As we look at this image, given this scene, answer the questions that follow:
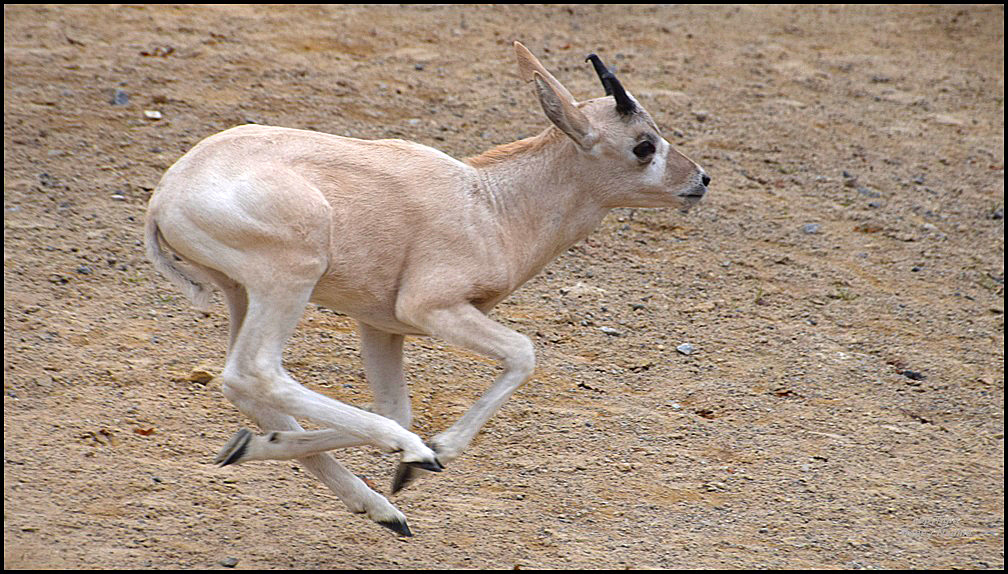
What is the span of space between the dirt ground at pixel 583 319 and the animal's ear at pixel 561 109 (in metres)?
1.79

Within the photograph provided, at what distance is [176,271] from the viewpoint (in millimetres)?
5164

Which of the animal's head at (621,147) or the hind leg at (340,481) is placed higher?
the animal's head at (621,147)

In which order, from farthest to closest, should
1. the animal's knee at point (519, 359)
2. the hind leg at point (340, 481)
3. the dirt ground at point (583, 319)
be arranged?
the dirt ground at point (583, 319) < the hind leg at point (340, 481) < the animal's knee at point (519, 359)

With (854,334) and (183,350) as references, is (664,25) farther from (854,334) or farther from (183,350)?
(183,350)

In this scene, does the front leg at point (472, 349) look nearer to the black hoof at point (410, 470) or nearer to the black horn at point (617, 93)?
the black hoof at point (410, 470)

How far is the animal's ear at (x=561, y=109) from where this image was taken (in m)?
5.40

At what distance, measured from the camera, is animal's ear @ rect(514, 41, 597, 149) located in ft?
17.7

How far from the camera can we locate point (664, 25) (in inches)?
507

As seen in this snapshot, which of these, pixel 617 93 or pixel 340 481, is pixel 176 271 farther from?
pixel 617 93

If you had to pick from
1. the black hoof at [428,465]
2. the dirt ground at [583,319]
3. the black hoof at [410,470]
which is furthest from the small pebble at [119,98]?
the black hoof at [428,465]

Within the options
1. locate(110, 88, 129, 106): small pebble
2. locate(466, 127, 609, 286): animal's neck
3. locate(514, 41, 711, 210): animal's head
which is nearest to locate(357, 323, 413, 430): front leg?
locate(466, 127, 609, 286): animal's neck

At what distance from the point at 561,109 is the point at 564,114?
31 millimetres

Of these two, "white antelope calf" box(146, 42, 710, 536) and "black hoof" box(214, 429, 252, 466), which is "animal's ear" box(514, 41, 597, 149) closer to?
"white antelope calf" box(146, 42, 710, 536)

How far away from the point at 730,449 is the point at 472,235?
2.22 meters
